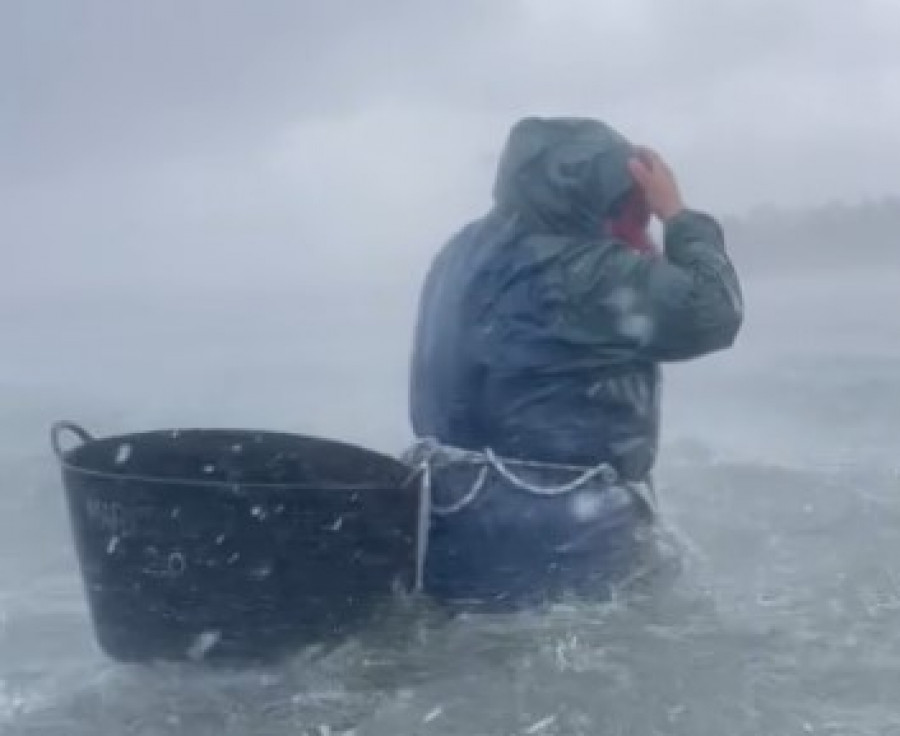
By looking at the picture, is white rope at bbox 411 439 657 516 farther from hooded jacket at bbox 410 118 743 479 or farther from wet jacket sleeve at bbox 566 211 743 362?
wet jacket sleeve at bbox 566 211 743 362

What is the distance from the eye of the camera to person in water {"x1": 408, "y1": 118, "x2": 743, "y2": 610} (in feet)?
18.9

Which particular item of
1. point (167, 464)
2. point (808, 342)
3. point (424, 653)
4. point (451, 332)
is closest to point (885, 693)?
point (424, 653)

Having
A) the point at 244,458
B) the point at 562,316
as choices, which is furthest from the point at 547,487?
the point at 244,458

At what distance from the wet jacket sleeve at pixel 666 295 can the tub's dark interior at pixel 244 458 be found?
2.51 feet

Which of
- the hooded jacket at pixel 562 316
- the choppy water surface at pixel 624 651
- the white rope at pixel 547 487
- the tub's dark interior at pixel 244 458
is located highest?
the hooded jacket at pixel 562 316

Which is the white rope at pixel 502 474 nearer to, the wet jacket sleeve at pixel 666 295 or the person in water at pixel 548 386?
the person in water at pixel 548 386

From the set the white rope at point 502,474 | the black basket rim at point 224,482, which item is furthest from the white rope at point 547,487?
the black basket rim at point 224,482

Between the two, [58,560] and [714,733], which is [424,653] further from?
[58,560]

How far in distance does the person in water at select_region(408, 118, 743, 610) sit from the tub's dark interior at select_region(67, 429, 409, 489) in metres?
0.22

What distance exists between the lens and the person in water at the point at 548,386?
18.9ft

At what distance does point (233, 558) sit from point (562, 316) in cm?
125

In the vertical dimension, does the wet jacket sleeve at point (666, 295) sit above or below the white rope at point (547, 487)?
above

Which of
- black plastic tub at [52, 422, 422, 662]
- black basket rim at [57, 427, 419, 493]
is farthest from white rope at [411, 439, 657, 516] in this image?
black plastic tub at [52, 422, 422, 662]

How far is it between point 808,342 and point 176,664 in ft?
54.3
